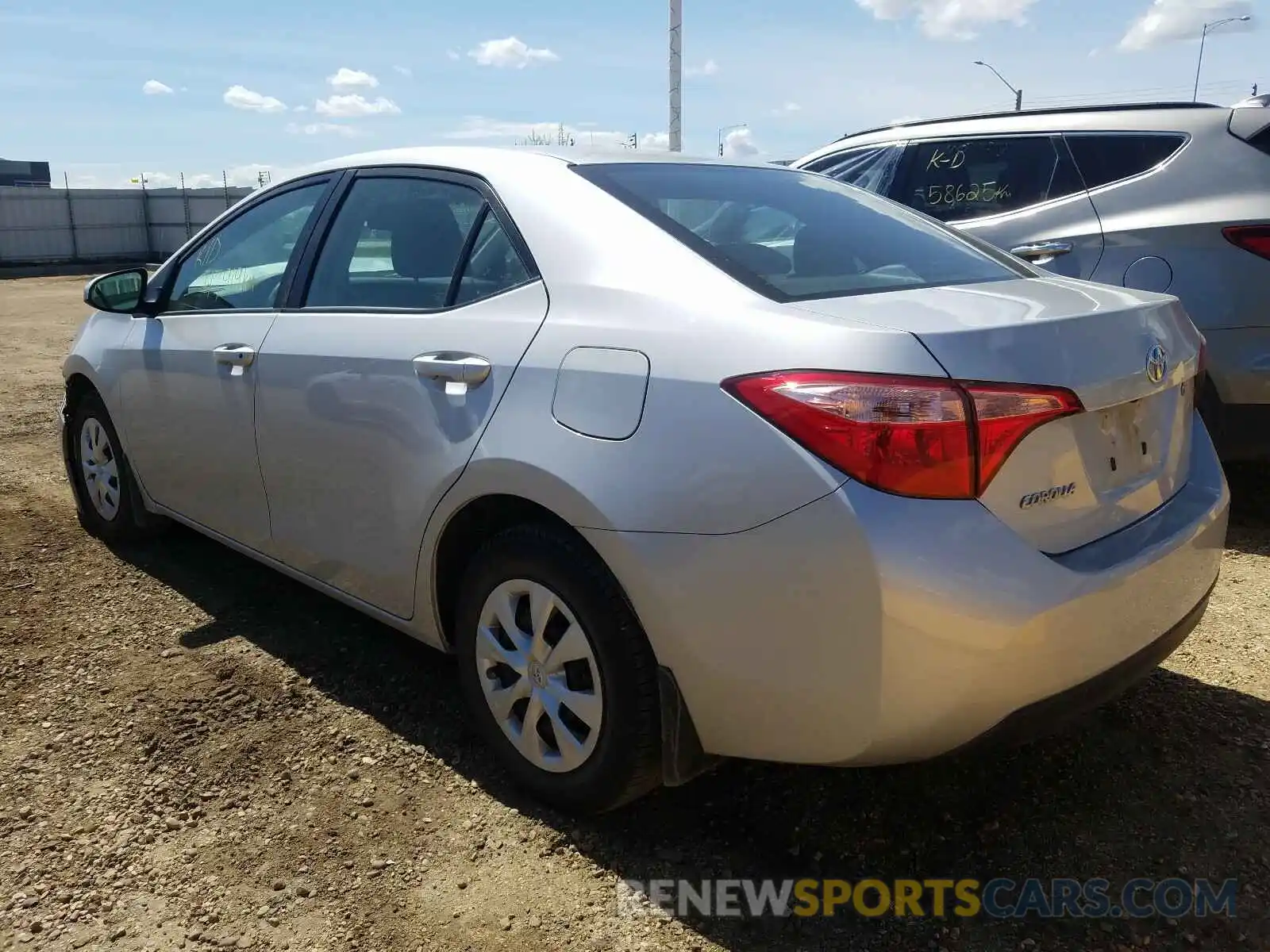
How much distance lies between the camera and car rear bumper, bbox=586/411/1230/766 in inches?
72.4

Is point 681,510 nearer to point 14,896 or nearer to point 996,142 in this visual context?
point 14,896

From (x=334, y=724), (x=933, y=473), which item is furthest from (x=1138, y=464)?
(x=334, y=724)

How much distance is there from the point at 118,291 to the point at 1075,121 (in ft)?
14.1

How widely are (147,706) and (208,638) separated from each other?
0.48 meters

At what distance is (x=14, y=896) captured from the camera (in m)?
2.28

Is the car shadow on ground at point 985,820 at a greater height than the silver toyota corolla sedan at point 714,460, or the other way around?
the silver toyota corolla sedan at point 714,460

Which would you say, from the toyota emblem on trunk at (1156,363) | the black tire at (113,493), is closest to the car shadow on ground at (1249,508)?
the toyota emblem on trunk at (1156,363)

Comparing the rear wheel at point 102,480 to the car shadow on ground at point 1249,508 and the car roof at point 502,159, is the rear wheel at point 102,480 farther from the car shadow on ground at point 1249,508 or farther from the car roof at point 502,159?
the car shadow on ground at point 1249,508

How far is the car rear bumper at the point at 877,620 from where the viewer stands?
6.03 feet

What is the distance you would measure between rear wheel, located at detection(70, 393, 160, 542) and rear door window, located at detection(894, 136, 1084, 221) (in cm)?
397

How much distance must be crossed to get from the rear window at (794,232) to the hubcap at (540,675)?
87 cm

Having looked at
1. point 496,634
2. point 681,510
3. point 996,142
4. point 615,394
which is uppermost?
point 996,142

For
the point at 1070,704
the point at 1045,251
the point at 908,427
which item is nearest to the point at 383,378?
the point at 908,427

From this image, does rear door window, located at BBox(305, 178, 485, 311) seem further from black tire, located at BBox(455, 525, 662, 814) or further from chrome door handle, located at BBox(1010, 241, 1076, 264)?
chrome door handle, located at BBox(1010, 241, 1076, 264)
